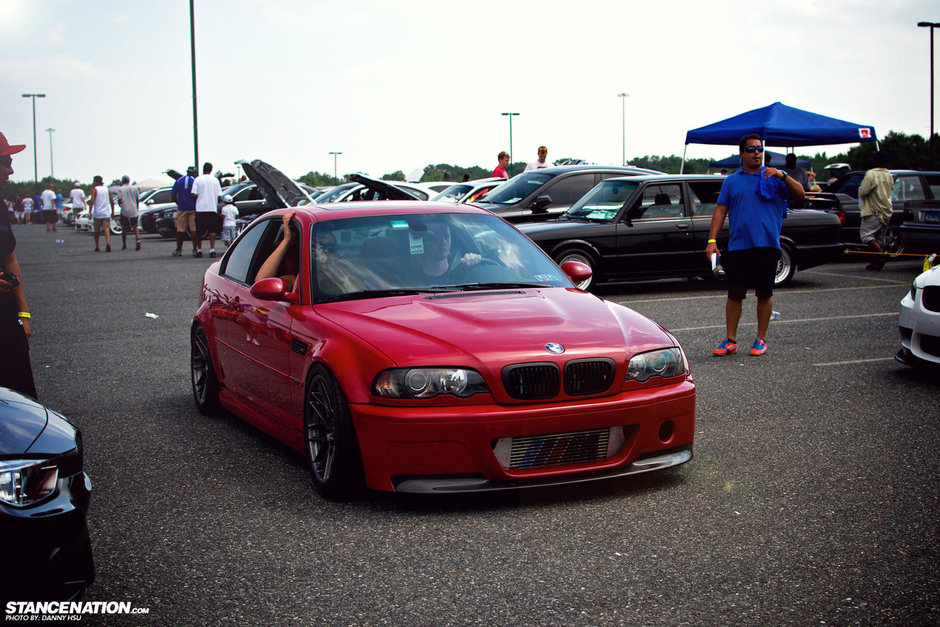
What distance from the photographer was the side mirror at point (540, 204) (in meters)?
13.5

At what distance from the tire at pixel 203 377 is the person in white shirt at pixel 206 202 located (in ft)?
49.8

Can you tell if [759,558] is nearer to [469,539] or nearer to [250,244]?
[469,539]

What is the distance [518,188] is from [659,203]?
2.88 metres

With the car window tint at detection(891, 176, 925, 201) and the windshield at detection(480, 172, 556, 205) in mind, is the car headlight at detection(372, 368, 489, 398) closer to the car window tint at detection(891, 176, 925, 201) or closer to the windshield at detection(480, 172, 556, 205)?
the windshield at detection(480, 172, 556, 205)

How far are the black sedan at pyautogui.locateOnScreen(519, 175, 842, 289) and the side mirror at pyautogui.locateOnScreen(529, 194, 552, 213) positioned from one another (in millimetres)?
329

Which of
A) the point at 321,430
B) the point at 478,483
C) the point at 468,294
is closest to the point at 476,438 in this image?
the point at 478,483

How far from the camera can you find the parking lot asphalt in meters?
3.30

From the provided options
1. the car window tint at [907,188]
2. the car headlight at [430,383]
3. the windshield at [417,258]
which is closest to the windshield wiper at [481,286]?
the windshield at [417,258]

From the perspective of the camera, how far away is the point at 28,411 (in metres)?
2.94

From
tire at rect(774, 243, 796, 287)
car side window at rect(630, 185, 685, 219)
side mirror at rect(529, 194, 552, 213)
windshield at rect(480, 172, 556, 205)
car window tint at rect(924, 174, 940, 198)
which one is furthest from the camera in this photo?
car window tint at rect(924, 174, 940, 198)

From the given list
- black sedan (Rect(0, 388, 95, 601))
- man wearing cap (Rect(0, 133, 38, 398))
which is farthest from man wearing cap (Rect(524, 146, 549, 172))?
black sedan (Rect(0, 388, 95, 601))

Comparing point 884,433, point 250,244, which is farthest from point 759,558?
point 250,244

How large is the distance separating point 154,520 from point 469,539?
1394mm

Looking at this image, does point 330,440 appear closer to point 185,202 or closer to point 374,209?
point 374,209
